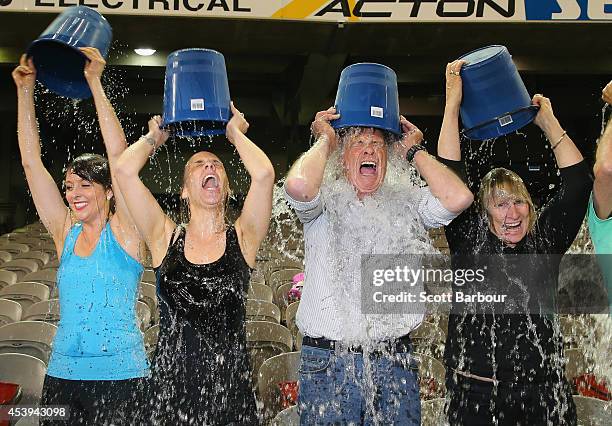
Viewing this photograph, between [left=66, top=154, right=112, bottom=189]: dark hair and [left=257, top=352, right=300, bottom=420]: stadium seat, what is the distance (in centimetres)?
95

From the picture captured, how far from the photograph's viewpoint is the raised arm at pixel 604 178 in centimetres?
204

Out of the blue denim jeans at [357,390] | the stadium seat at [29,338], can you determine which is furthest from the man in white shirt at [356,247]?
the stadium seat at [29,338]

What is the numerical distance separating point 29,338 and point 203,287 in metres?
1.55

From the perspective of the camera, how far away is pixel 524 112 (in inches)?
86.4

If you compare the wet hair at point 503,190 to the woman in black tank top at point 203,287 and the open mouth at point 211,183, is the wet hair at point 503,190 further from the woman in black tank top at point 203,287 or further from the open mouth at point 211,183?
the open mouth at point 211,183

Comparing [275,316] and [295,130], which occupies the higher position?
[295,130]

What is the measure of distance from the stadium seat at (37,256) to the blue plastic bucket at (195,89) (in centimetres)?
378

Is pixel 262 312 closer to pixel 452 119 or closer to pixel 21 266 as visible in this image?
pixel 452 119

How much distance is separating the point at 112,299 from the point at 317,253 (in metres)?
0.63

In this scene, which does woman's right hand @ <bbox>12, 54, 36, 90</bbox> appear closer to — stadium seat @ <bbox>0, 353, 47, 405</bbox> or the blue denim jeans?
stadium seat @ <bbox>0, 353, 47, 405</bbox>

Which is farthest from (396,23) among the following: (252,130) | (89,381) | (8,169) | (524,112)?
(8,169)

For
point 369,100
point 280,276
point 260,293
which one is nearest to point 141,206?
point 369,100

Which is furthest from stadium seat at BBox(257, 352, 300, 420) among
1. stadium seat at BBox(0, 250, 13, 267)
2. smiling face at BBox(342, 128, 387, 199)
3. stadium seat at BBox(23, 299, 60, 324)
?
stadium seat at BBox(0, 250, 13, 267)

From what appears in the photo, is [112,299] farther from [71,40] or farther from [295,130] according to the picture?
[295,130]
